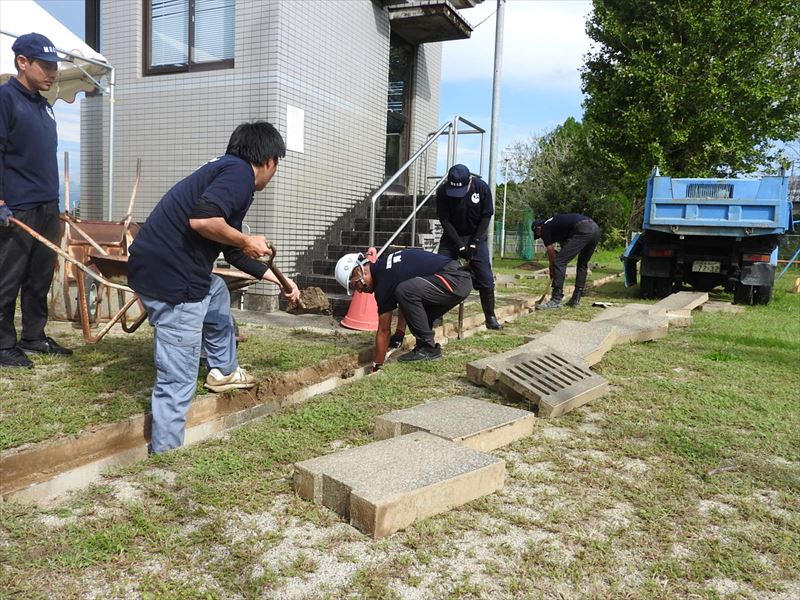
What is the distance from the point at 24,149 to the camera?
4.17 m

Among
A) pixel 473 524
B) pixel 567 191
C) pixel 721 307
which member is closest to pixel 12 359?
pixel 473 524

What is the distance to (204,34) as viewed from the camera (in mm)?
7906

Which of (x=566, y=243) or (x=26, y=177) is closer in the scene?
(x=26, y=177)

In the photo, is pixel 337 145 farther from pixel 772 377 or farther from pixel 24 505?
pixel 24 505

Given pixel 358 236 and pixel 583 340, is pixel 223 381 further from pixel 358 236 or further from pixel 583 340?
pixel 358 236

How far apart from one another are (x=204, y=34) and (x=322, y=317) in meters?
4.08

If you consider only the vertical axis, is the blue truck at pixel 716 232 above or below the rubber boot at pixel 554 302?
above

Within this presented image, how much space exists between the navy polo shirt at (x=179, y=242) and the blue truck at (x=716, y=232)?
818 cm

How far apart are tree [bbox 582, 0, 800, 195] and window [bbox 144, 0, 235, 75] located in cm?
1055

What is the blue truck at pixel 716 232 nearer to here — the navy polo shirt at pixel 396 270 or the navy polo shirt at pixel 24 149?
the navy polo shirt at pixel 396 270

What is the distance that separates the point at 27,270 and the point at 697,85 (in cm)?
1435

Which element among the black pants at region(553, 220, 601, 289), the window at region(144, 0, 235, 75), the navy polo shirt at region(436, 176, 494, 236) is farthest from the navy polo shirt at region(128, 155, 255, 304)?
the black pants at region(553, 220, 601, 289)

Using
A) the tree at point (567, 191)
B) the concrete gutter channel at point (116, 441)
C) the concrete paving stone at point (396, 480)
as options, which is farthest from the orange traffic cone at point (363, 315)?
the tree at point (567, 191)

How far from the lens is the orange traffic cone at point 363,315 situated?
6.35 meters
